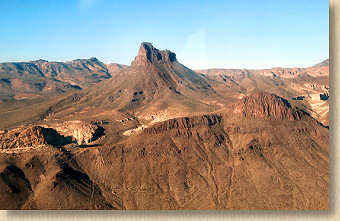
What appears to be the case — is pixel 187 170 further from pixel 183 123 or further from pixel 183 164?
pixel 183 123

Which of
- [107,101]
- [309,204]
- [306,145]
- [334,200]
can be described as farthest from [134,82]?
[334,200]

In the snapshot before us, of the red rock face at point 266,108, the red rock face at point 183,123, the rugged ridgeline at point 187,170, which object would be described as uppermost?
the red rock face at point 266,108

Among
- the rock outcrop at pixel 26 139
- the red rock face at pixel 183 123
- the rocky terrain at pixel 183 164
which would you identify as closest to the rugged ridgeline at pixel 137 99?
the rocky terrain at pixel 183 164

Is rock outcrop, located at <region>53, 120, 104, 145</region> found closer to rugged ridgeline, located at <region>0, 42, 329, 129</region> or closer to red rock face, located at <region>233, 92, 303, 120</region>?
rugged ridgeline, located at <region>0, 42, 329, 129</region>

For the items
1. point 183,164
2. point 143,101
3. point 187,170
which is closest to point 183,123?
point 183,164

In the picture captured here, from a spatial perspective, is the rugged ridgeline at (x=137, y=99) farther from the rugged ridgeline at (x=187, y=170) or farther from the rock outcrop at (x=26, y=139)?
the rock outcrop at (x=26, y=139)

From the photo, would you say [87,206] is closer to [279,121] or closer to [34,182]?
[34,182]
